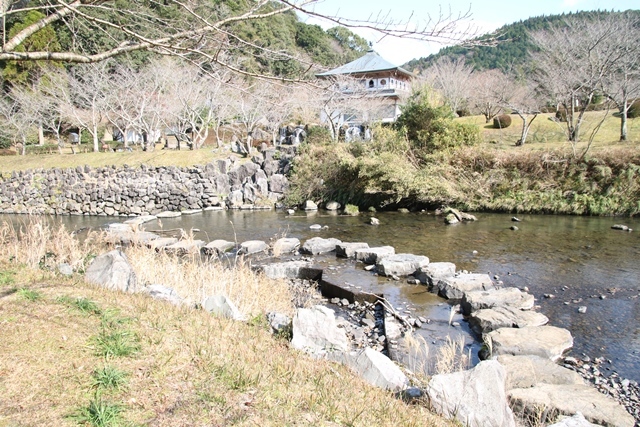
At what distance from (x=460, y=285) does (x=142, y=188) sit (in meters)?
16.8

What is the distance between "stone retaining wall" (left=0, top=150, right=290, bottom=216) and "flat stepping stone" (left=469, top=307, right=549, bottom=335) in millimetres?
15091

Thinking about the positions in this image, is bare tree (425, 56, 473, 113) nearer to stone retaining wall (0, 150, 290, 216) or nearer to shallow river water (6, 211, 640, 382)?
stone retaining wall (0, 150, 290, 216)

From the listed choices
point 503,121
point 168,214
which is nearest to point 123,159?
point 168,214

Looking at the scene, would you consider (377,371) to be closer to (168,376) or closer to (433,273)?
(168,376)

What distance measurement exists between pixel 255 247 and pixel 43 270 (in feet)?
18.4

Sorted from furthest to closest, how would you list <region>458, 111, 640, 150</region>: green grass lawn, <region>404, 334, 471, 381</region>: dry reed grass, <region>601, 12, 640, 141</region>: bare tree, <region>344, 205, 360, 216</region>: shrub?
<region>458, 111, 640, 150</region>: green grass lawn, <region>601, 12, 640, 141</region>: bare tree, <region>344, 205, 360, 216</region>: shrub, <region>404, 334, 471, 381</region>: dry reed grass

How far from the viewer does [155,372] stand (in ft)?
9.87

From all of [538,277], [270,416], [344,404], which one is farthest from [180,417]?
[538,277]

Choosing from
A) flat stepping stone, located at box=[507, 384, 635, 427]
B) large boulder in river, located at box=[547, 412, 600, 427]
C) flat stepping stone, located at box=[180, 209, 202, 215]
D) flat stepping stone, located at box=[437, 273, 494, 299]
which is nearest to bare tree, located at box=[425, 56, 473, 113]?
flat stepping stone, located at box=[180, 209, 202, 215]

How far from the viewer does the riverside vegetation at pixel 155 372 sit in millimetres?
2568

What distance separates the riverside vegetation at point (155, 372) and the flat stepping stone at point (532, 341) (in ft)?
8.27

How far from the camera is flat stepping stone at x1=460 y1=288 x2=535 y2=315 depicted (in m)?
6.63

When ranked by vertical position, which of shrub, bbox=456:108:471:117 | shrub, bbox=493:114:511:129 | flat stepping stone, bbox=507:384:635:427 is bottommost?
flat stepping stone, bbox=507:384:635:427

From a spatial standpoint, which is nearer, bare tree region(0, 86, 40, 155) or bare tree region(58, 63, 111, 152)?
bare tree region(58, 63, 111, 152)
